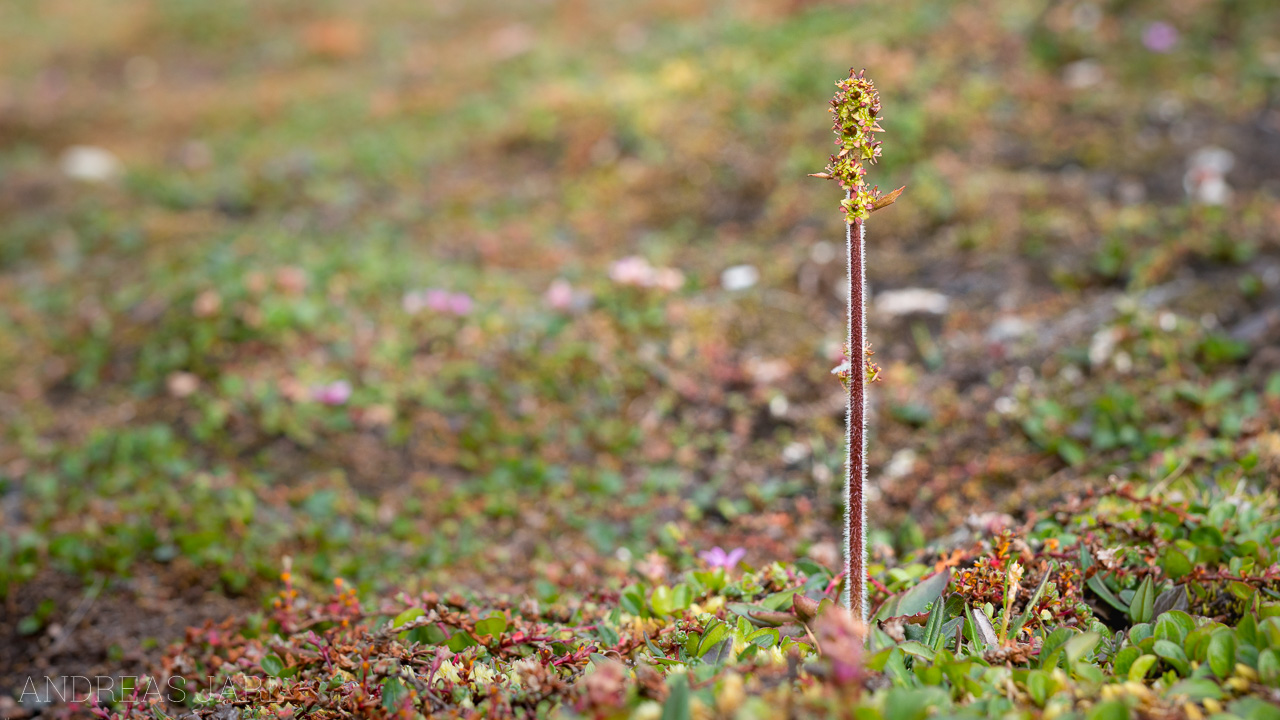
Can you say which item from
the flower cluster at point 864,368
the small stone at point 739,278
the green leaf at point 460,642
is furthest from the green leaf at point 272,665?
the small stone at point 739,278

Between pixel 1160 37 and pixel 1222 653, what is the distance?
6.51m

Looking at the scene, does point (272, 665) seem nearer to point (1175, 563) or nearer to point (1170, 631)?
point (1170, 631)

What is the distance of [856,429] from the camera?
199cm

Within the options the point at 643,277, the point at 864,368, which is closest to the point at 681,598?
the point at 864,368

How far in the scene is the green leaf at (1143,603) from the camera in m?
2.19

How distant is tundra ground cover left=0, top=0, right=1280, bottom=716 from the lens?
317 cm

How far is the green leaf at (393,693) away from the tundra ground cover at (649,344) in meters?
0.13

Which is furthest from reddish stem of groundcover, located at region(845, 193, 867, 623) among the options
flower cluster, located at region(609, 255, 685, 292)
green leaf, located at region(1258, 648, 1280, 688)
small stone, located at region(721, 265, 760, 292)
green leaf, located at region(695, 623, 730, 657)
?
small stone, located at region(721, 265, 760, 292)

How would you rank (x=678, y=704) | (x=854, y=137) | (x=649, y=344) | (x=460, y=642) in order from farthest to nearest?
(x=649, y=344), (x=460, y=642), (x=854, y=137), (x=678, y=704)

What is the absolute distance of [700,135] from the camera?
6.92m

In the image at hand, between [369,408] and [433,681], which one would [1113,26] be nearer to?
[369,408]

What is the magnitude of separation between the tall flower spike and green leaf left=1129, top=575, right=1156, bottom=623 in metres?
0.72

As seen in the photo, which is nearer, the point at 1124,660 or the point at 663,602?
the point at 1124,660

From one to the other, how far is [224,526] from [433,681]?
2095 mm
